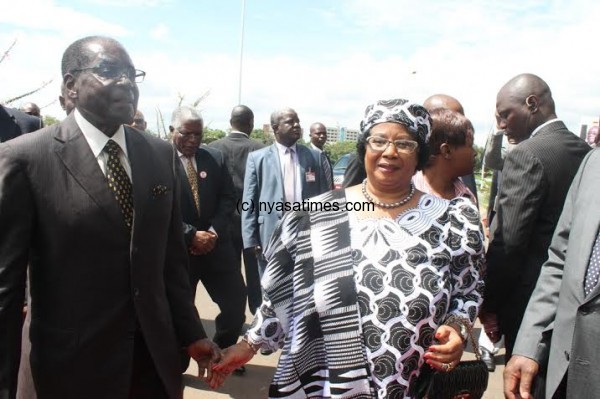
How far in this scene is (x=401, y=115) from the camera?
84.0 inches

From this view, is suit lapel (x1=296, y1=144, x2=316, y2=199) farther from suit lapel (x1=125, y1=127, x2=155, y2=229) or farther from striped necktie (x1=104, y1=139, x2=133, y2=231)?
striped necktie (x1=104, y1=139, x2=133, y2=231)

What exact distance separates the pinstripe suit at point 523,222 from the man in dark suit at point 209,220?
2.24 metres

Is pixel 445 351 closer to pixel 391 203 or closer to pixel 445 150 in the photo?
pixel 391 203

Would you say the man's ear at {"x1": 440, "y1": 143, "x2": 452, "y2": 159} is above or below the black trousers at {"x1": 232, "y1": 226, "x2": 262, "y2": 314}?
above

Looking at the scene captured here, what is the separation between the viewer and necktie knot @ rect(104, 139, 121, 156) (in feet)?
6.68

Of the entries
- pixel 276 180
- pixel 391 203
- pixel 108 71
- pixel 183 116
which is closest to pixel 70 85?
pixel 108 71

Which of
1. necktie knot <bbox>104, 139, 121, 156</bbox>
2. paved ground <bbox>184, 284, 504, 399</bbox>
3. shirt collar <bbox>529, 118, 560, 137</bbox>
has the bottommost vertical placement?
paved ground <bbox>184, 284, 504, 399</bbox>

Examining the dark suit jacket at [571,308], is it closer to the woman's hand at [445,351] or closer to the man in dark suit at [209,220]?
the woman's hand at [445,351]

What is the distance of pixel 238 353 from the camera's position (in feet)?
7.16

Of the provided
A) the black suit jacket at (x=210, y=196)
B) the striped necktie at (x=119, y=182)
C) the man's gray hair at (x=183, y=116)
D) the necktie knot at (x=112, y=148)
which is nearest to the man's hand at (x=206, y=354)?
the striped necktie at (x=119, y=182)

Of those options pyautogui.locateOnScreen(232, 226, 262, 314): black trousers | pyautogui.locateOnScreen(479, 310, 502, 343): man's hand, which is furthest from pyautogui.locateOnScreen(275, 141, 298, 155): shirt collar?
pyautogui.locateOnScreen(479, 310, 502, 343): man's hand

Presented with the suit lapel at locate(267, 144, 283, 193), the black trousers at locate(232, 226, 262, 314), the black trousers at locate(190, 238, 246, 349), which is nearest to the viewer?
the black trousers at locate(190, 238, 246, 349)

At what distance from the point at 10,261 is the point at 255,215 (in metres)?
3.46

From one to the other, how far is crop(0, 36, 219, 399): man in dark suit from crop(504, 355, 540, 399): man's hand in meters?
1.35
